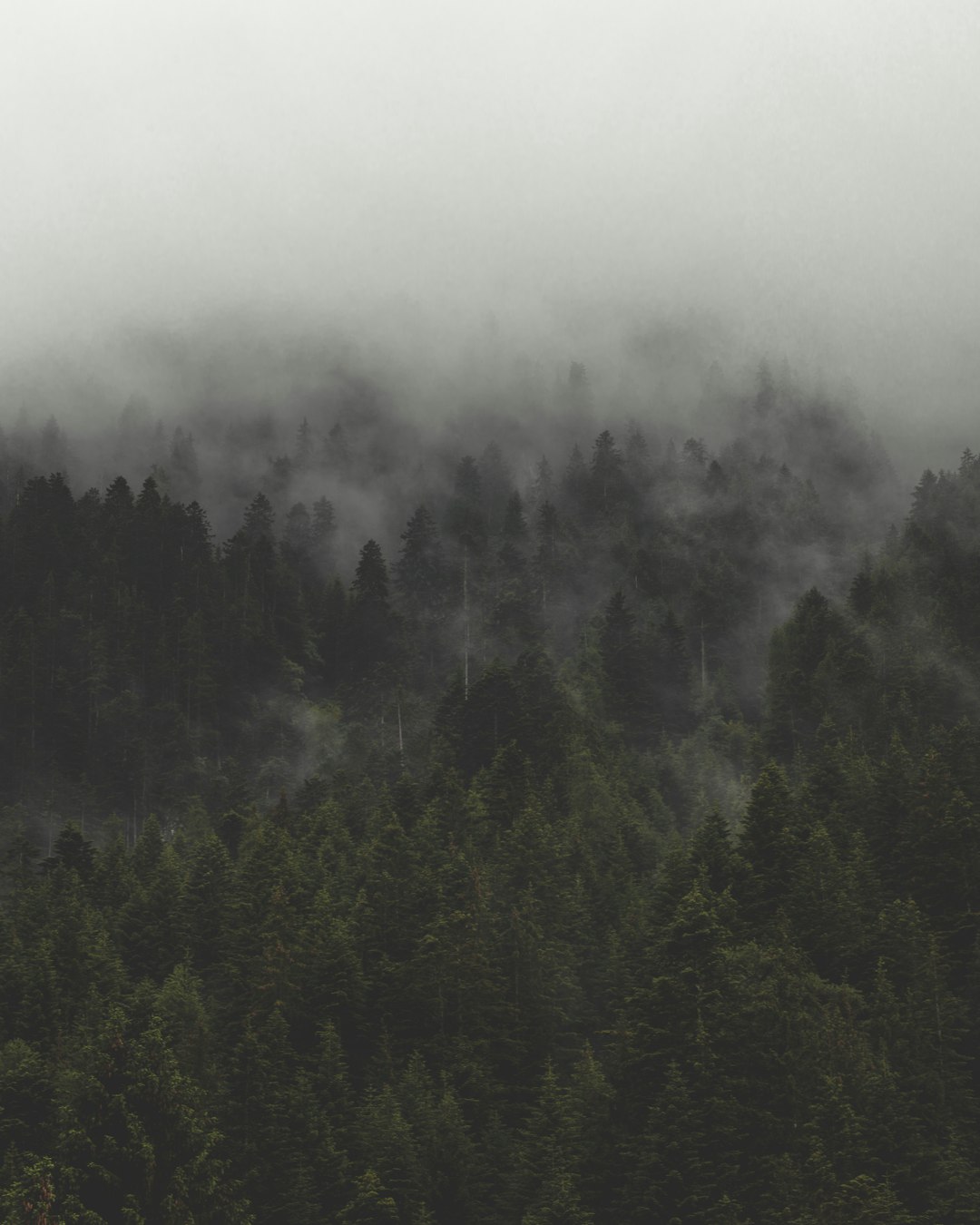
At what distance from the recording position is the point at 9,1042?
69.9 m

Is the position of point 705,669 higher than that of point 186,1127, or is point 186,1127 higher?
point 705,669

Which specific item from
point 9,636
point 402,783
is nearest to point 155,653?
point 9,636

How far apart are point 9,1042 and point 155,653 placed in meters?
90.0

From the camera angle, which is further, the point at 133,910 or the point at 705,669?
the point at 705,669

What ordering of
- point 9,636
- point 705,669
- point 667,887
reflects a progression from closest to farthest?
1. point 667,887
2. point 9,636
3. point 705,669

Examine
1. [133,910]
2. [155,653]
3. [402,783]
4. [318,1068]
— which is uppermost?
[155,653]

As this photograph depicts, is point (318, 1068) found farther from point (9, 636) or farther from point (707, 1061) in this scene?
point (9, 636)

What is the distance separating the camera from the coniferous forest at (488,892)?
2381 inches

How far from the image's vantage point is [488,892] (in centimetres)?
8731

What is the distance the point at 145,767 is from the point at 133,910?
55.5m

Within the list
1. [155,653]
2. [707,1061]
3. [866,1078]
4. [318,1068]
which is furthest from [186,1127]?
[155,653]

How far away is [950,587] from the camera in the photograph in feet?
481

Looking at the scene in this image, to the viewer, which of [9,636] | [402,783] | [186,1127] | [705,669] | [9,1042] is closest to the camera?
[186,1127]

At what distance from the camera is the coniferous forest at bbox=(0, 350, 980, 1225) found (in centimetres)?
6047
